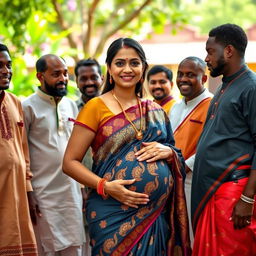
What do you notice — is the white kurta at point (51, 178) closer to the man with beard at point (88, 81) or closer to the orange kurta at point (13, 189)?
the orange kurta at point (13, 189)

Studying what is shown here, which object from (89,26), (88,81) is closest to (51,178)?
(88,81)

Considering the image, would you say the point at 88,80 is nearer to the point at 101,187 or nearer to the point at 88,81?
the point at 88,81

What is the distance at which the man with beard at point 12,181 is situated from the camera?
413cm

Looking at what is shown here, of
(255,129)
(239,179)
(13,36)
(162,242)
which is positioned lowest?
(162,242)

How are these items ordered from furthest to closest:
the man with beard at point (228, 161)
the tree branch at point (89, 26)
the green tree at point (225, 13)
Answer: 1. the green tree at point (225, 13)
2. the tree branch at point (89, 26)
3. the man with beard at point (228, 161)

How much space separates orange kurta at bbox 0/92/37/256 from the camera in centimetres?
412

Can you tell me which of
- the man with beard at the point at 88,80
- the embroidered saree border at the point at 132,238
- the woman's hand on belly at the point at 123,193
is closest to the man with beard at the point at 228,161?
the embroidered saree border at the point at 132,238

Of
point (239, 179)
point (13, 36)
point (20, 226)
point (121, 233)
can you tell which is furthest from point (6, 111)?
point (13, 36)

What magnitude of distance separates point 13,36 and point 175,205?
7187mm

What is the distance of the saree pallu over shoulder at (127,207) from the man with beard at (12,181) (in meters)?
0.67

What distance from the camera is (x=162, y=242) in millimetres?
3809

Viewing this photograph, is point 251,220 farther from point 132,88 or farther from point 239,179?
point 132,88

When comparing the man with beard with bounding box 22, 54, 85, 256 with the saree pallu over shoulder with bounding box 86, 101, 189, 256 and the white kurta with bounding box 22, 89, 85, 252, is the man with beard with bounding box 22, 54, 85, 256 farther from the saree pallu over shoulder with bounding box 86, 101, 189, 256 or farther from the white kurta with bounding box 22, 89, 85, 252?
the saree pallu over shoulder with bounding box 86, 101, 189, 256

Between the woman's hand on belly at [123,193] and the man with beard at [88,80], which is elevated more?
the man with beard at [88,80]
